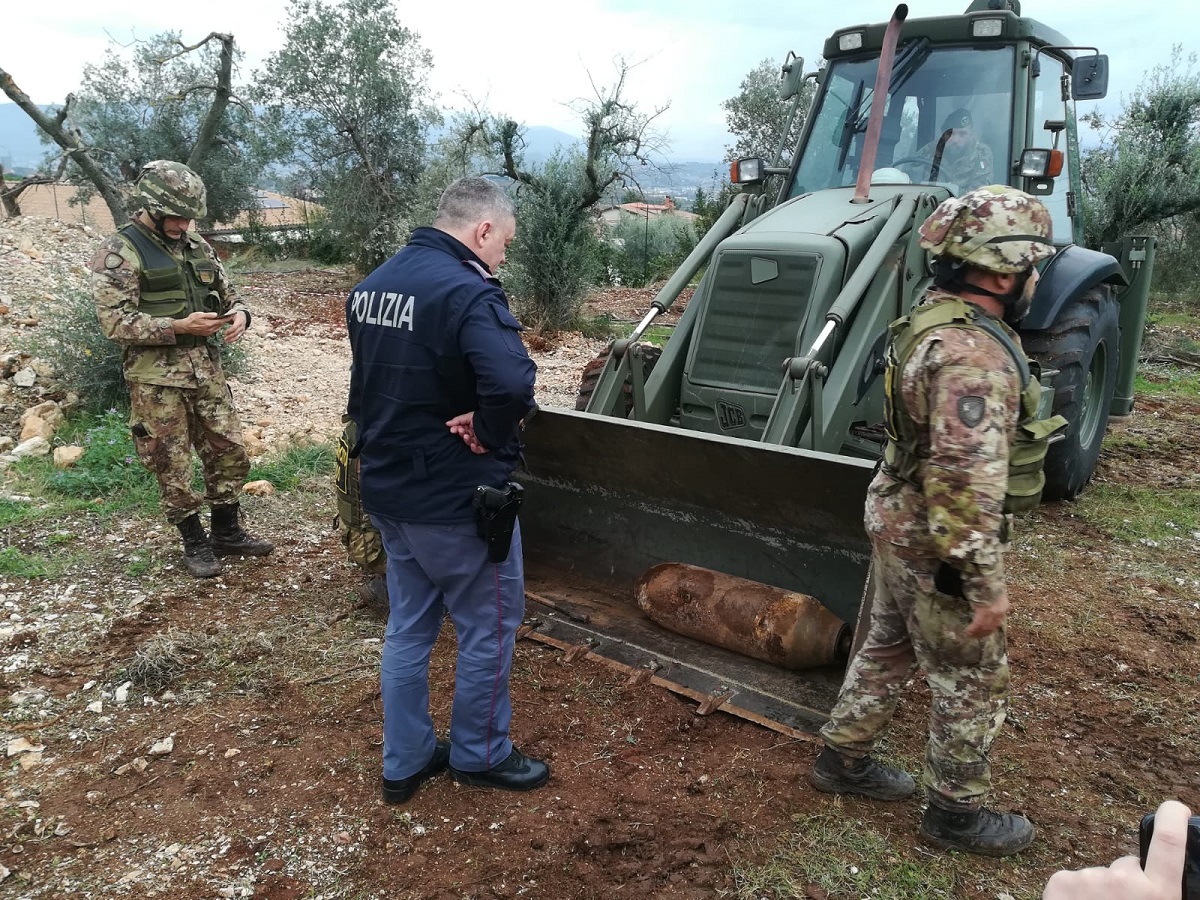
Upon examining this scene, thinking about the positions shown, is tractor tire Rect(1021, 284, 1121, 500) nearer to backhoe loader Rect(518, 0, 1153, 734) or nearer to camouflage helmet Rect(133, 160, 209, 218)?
backhoe loader Rect(518, 0, 1153, 734)

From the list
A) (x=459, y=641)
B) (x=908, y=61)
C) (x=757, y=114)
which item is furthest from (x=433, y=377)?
(x=757, y=114)

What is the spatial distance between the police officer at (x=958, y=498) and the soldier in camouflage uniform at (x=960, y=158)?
242 cm

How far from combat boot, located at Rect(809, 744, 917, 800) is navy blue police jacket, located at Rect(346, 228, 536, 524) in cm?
139

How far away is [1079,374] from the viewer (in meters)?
5.04

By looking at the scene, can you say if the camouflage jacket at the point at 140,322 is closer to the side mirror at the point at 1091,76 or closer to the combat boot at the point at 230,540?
the combat boot at the point at 230,540

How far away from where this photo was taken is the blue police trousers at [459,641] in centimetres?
278

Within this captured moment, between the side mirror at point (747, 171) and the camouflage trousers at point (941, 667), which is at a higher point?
the side mirror at point (747, 171)

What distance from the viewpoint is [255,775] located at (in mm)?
3045

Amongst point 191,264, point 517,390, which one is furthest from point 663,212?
point 517,390

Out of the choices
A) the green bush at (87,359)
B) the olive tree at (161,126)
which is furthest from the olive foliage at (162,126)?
the green bush at (87,359)

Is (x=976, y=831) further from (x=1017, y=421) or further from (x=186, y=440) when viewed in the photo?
(x=186, y=440)

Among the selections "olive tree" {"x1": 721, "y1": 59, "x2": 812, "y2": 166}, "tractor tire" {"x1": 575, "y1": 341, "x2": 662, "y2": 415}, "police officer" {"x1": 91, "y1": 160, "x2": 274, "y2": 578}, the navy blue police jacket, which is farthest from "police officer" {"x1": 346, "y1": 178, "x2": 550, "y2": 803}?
"olive tree" {"x1": 721, "y1": 59, "x2": 812, "y2": 166}

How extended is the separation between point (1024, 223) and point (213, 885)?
2861mm

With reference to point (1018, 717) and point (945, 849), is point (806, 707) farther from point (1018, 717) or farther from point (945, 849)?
point (1018, 717)
